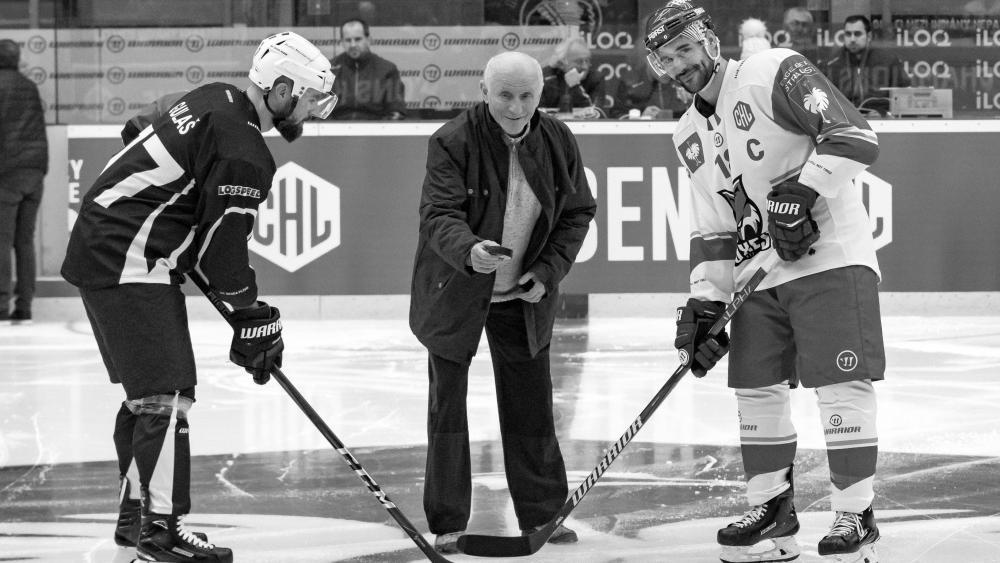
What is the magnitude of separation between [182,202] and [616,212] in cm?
503

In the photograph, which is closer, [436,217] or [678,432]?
[436,217]

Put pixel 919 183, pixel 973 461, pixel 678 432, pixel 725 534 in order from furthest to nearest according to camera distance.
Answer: pixel 919 183 → pixel 678 432 → pixel 973 461 → pixel 725 534

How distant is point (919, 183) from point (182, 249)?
5.71 metres

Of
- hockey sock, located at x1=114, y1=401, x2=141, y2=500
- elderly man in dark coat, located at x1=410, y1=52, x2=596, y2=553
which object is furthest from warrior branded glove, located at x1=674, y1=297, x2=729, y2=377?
hockey sock, located at x1=114, y1=401, x2=141, y2=500

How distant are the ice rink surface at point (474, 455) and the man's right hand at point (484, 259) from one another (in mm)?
733

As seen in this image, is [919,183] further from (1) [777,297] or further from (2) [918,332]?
(1) [777,297]

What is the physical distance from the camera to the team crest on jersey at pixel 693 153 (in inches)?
137

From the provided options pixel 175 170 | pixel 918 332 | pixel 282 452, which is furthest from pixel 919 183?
pixel 175 170

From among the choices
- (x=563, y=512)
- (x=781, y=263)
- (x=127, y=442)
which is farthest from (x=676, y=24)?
(x=127, y=442)

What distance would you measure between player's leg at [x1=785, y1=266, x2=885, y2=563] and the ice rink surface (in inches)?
8.9

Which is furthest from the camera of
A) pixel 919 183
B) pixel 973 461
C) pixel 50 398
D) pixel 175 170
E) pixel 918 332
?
pixel 919 183

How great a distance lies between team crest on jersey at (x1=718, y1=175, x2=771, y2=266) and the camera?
3387 millimetres

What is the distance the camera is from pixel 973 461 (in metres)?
4.36

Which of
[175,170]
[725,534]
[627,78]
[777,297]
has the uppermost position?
[627,78]
